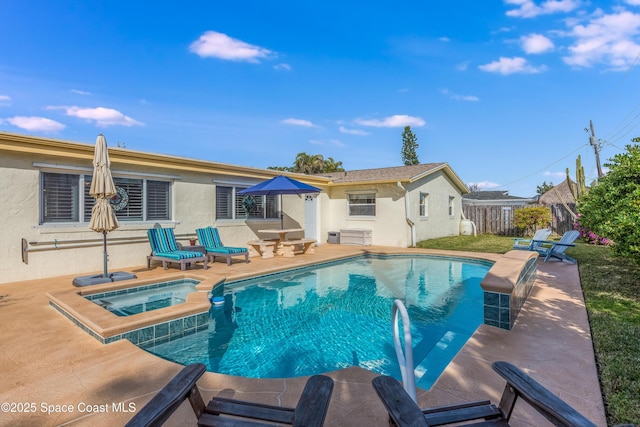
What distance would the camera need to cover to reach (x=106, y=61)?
1312 centimetres

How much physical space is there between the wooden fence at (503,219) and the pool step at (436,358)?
53.9 ft

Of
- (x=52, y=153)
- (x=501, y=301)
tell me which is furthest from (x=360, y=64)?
(x=501, y=301)

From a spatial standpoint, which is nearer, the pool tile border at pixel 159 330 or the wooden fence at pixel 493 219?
the pool tile border at pixel 159 330

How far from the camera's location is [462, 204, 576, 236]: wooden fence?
18047 millimetres

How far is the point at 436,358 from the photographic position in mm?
4324

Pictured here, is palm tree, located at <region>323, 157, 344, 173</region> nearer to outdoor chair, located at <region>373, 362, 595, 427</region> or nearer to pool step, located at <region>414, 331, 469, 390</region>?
pool step, located at <region>414, 331, 469, 390</region>

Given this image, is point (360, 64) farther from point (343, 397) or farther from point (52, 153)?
point (343, 397)

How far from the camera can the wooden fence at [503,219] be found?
18.0 m

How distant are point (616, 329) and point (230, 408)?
5.10 metres

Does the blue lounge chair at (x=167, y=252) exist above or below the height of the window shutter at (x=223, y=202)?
below

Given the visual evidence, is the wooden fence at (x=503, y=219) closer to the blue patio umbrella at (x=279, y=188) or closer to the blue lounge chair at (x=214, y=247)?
the blue patio umbrella at (x=279, y=188)

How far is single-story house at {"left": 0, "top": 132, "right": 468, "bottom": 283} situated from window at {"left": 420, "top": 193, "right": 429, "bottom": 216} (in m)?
0.05

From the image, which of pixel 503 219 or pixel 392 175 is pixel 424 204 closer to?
pixel 392 175

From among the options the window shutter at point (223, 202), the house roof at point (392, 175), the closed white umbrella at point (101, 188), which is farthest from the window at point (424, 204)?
the closed white umbrella at point (101, 188)
